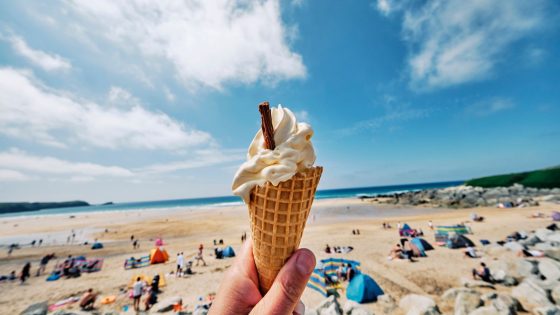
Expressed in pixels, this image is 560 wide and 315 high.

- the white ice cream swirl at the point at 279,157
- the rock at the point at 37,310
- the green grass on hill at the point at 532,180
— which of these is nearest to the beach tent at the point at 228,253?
the rock at the point at 37,310

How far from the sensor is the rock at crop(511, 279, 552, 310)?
688 cm

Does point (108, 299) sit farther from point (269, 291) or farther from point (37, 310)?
point (269, 291)

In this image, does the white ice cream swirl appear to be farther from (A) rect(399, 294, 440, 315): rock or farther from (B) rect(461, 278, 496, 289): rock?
(B) rect(461, 278, 496, 289): rock

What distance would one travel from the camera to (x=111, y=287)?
12.0 metres

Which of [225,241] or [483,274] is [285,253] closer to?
[483,274]

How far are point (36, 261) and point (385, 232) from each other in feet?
93.3

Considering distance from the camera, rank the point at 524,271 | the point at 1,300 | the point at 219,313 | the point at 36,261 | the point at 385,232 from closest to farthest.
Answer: the point at 219,313, the point at 524,271, the point at 1,300, the point at 36,261, the point at 385,232

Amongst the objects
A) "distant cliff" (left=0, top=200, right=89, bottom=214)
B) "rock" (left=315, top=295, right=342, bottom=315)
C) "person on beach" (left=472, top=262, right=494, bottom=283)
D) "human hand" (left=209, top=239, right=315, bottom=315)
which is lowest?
"person on beach" (left=472, top=262, right=494, bottom=283)

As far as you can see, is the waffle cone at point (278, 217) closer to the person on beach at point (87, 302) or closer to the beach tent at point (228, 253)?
the person on beach at point (87, 302)

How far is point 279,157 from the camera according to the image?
2.50 meters

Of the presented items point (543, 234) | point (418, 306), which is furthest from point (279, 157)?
point (543, 234)

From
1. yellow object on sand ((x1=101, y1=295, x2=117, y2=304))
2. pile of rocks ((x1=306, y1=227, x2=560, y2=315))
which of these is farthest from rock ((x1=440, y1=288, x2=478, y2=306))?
yellow object on sand ((x1=101, y1=295, x2=117, y2=304))

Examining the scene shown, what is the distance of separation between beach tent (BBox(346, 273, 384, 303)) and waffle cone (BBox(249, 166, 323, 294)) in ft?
23.0

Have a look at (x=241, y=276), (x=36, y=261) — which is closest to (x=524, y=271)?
(x=241, y=276)
